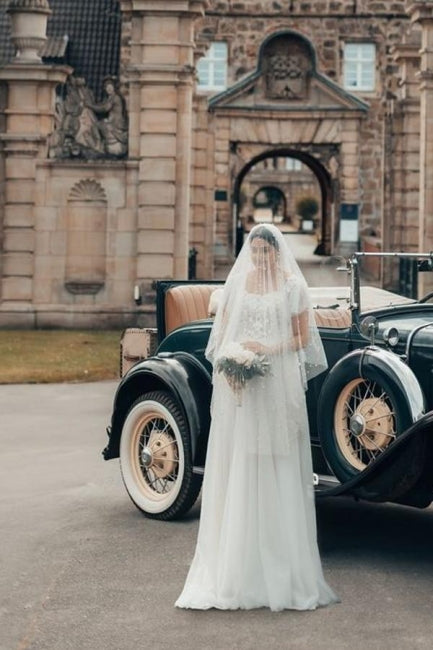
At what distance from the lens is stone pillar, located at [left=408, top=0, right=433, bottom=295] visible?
70.0 feet

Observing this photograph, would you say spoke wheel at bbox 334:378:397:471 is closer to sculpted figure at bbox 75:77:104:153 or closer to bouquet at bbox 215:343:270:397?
bouquet at bbox 215:343:270:397

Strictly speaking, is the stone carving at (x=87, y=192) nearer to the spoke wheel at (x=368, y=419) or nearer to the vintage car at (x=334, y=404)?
the vintage car at (x=334, y=404)

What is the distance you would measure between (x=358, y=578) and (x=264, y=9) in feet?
105

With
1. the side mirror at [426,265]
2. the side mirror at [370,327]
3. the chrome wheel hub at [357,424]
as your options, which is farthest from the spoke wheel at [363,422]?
the side mirror at [426,265]

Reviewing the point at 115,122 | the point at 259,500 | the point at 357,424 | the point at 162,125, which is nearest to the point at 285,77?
the point at 115,122

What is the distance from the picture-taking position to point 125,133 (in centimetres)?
2103

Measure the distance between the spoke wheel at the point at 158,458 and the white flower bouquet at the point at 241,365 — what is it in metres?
1.23

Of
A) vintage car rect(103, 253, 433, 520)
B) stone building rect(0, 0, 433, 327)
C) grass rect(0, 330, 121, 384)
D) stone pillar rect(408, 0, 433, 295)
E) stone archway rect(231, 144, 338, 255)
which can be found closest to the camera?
vintage car rect(103, 253, 433, 520)

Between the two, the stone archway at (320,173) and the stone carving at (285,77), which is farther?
the stone archway at (320,173)

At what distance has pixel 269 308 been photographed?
21.7 ft

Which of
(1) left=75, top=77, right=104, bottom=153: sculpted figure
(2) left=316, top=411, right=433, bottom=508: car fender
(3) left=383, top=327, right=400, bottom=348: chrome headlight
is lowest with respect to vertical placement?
(2) left=316, top=411, right=433, bottom=508: car fender

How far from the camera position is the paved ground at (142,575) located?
557 cm

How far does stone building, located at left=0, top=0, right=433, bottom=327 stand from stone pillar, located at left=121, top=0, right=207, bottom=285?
23 mm

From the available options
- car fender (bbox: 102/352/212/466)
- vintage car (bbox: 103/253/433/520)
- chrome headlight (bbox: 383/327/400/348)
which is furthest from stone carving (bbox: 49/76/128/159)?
chrome headlight (bbox: 383/327/400/348)
